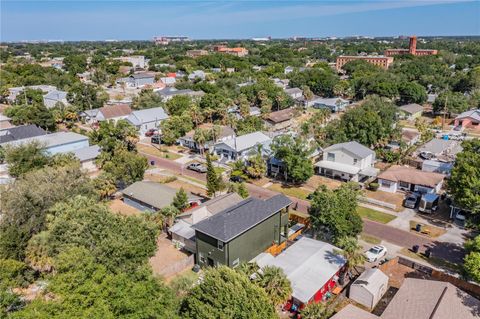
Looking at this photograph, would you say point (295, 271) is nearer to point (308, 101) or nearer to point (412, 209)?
point (412, 209)

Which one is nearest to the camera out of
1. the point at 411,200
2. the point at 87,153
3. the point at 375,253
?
the point at 375,253

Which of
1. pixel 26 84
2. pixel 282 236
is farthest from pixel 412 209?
pixel 26 84

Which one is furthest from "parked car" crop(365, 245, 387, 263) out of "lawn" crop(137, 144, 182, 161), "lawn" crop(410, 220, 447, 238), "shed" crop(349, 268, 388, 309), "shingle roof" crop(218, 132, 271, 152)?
"lawn" crop(137, 144, 182, 161)

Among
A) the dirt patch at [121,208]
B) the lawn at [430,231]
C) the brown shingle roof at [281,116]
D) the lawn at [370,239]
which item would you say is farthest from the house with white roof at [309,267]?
the brown shingle roof at [281,116]

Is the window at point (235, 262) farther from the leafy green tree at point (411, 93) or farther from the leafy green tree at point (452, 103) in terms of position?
the leafy green tree at point (411, 93)

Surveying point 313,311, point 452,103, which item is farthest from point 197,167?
point 452,103

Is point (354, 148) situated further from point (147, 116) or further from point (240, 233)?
point (147, 116)
